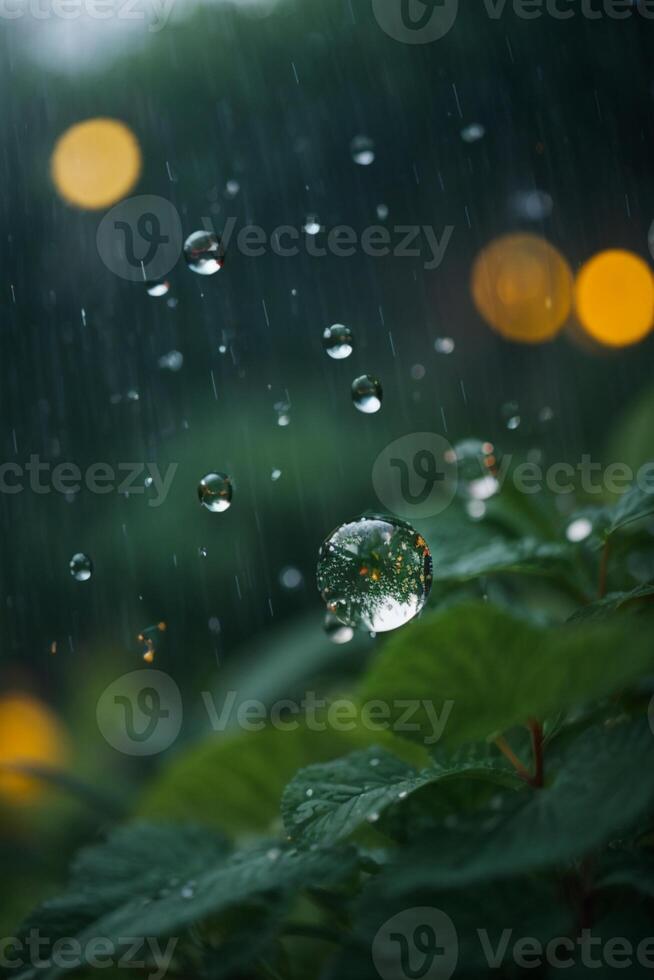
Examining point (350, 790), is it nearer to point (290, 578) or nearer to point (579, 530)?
point (579, 530)

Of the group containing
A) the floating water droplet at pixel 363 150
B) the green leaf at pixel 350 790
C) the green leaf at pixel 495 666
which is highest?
the floating water droplet at pixel 363 150

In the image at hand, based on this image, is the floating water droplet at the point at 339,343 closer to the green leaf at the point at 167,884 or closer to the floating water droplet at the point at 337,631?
the floating water droplet at the point at 337,631

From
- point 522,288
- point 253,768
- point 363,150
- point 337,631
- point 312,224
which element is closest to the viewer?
point 253,768

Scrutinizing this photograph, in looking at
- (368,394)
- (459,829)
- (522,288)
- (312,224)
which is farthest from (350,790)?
(522,288)

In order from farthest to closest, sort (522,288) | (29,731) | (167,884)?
(29,731) < (522,288) < (167,884)

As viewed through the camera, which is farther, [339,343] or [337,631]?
[339,343]

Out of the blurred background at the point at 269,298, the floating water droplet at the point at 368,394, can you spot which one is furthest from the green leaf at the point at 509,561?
the blurred background at the point at 269,298

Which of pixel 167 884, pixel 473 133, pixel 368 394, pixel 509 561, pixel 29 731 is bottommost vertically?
pixel 29 731

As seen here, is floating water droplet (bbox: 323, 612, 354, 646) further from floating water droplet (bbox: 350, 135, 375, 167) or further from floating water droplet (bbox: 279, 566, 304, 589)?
floating water droplet (bbox: 350, 135, 375, 167)
